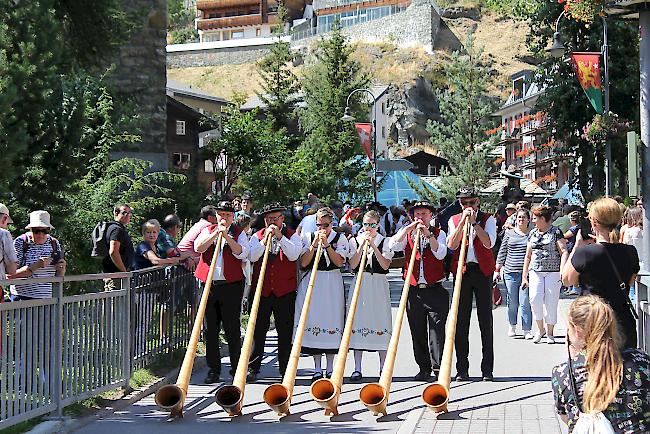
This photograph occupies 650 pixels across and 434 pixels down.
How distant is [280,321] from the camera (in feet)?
40.0

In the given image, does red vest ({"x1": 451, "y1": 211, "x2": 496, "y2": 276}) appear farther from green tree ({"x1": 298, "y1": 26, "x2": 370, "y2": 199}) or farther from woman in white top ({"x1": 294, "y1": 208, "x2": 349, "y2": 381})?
green tree ({"x1": 298, "y1": 26, "x2": 370, "y2": 199})

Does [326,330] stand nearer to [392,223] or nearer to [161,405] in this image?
[161,405]

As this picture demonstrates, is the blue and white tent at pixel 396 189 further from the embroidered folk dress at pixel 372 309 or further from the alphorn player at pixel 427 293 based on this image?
the alphorn player at pixel 427 293

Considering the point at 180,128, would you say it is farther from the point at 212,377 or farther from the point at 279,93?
the point at 212,377

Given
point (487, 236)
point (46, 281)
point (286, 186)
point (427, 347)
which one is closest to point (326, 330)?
point (427, 347)

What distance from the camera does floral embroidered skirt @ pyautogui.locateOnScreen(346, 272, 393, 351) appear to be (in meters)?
12.0

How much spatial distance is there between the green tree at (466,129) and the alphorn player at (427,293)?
56394mm

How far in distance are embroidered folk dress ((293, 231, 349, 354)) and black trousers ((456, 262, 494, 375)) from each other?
1.28m

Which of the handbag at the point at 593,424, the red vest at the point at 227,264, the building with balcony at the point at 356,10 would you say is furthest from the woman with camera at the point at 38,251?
the building with balcony at the point at 356,10

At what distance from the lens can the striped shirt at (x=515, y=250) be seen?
16.3 metres

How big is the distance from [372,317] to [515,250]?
16.1 ft

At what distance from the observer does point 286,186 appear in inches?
1401

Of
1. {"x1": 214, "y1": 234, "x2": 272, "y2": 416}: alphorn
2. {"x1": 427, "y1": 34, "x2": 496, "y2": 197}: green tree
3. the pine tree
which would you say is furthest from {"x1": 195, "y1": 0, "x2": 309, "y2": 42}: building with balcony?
{"x1": 214, "y1": 234, "x2": 272, "y2": 416}: alphorn

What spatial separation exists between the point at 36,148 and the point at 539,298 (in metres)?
→ 6.97
